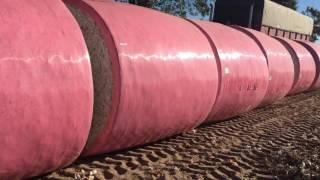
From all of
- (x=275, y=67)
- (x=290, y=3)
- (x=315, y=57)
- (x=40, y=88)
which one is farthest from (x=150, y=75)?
(x=290, y=3)

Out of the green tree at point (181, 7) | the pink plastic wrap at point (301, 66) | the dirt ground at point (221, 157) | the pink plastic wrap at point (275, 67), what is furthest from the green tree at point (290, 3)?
the dirt ground at point (221, 157)

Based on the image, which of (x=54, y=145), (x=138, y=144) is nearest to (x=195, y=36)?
(x=138, y=144)

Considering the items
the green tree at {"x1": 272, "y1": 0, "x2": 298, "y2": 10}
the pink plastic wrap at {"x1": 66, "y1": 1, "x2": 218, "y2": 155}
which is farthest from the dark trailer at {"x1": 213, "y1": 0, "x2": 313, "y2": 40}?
the green tree at {"x1": 272, "y1": 0, "x2": 298, "y2": 10}

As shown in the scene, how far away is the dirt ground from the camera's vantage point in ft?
15.8

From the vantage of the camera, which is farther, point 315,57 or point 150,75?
point 315,57

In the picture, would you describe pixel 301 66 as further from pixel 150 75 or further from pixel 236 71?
pixel 150 75

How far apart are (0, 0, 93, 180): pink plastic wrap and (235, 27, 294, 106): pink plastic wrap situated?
570cm

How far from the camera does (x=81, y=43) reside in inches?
168

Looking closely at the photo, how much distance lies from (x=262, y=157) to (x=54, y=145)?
271 centimetres

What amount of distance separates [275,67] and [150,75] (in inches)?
199

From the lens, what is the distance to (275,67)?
31.9 ft

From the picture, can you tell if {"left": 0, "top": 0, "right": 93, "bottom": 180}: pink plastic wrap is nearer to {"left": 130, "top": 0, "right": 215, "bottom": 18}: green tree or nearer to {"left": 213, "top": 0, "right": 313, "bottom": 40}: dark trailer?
{"left": 213, "top": 0, "right": 313, "bottom": 40}: dark trailer

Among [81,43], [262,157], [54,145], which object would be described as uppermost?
[81,43]

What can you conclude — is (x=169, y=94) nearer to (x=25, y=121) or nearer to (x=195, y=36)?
(x=195, y=36)
